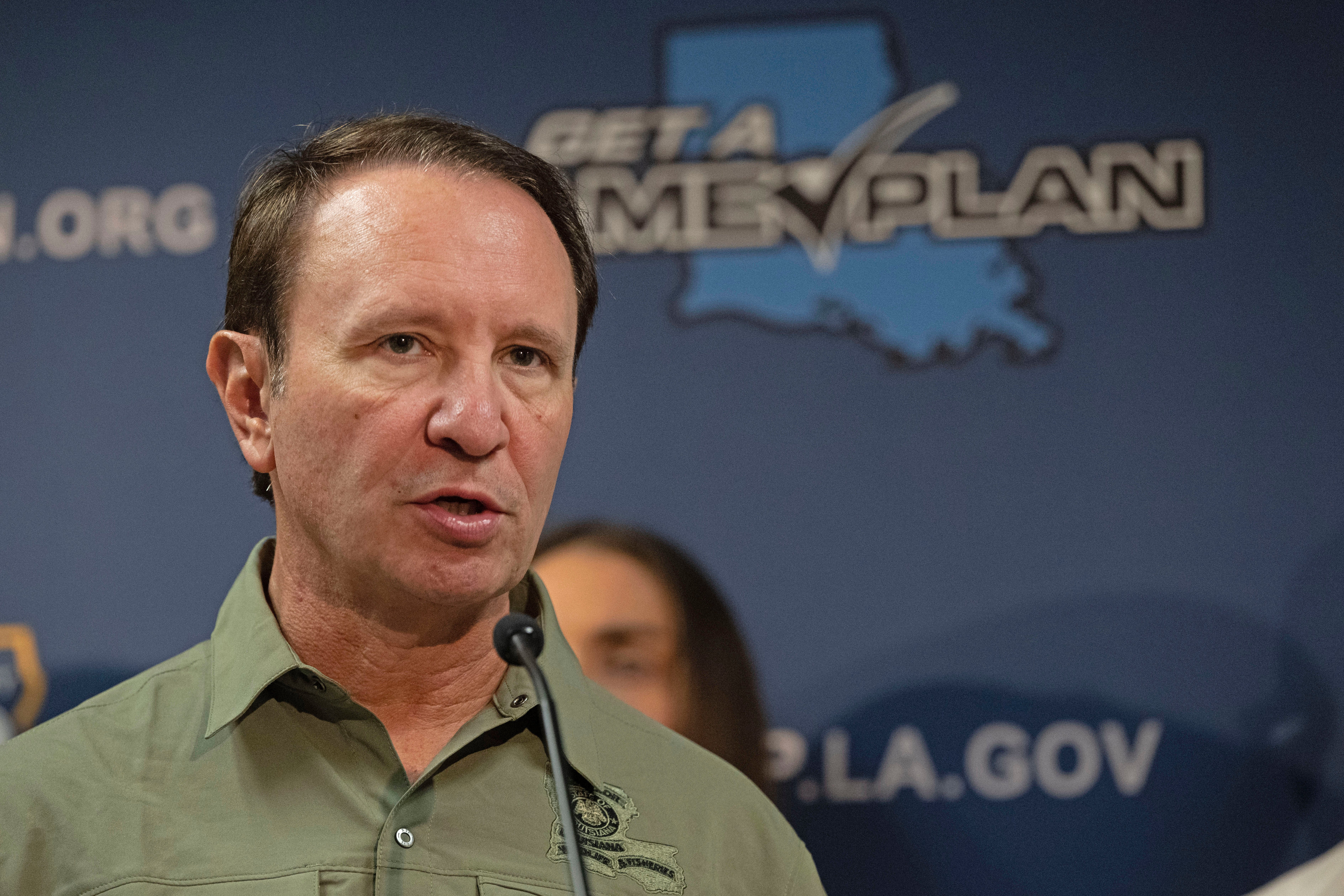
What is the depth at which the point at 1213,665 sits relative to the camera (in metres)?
2.07

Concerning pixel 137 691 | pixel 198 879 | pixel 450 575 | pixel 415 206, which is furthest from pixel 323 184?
pixel 198 879

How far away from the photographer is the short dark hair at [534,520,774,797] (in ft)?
6.98

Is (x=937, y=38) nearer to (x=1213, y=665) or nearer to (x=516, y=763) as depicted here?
(x=1213, y=665)

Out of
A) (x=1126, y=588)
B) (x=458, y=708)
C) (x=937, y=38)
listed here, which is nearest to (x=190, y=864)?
(x=458, y=708)

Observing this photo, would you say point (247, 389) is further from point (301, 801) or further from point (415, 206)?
point (301, 801)

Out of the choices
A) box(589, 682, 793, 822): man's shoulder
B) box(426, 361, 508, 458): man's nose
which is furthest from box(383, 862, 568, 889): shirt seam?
box(426, 361, 508, 458): man's nose

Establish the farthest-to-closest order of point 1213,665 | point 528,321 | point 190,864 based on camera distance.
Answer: point 1213,665
point 528,321
point 190,864

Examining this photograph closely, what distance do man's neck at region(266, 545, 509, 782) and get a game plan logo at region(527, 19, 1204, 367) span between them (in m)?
1.12

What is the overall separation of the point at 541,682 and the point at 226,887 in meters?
0.33

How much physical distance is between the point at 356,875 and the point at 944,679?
1285mm

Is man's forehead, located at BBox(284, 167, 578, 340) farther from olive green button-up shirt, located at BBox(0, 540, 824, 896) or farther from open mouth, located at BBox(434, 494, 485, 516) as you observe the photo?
olive green button-up shirt, located at BBox(0, 540, 824, 896)

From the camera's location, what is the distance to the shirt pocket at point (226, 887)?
40.1 inches

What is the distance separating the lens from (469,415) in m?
1.09

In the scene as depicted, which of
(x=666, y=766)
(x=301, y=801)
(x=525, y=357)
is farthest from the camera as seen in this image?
(x=666, y=766)
